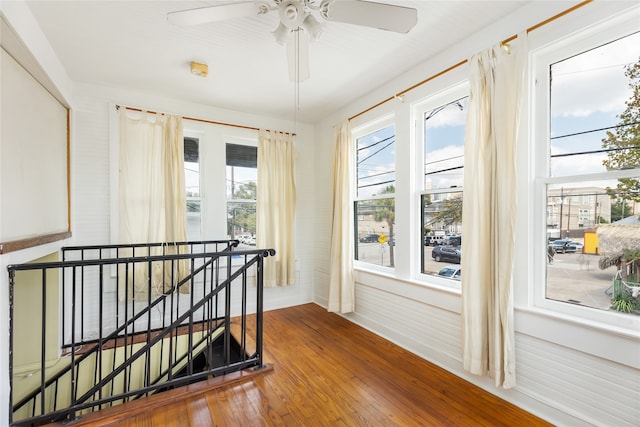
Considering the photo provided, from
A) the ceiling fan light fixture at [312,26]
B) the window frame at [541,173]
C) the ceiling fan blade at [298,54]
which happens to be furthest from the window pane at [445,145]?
the ceiling fan light fixture at [312,26]

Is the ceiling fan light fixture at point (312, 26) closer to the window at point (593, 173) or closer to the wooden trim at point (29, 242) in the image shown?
the window at point (593, 173)

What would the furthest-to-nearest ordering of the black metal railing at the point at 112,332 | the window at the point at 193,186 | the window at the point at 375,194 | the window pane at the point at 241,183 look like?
→ the window pane at the point at 241,183
the window at the point at 193,186
the window at the point at 375,194
the black metal railing at the point at 112,332

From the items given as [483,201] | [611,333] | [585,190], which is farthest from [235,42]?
[611,333]

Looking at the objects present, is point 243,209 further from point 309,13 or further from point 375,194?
point 309,13

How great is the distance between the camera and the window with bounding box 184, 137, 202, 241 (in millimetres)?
3623

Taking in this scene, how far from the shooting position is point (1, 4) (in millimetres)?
1569

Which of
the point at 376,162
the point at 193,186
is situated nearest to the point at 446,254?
the point at 376,162

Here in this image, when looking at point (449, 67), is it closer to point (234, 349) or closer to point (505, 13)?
point (505, 13)

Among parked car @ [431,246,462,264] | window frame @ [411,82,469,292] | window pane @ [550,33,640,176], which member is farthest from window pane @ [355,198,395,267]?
window pane @ [550,33,640,176]

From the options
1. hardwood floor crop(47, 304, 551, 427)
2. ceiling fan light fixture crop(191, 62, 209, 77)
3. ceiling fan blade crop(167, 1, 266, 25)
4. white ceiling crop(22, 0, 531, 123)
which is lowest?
hardwood floor crop(47, 304, 551, 427)

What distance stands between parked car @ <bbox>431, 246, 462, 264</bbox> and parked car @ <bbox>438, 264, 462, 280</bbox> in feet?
0.17

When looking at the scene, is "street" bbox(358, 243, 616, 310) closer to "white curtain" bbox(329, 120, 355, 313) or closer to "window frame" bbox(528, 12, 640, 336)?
"window frame" bbox(528, 12, 640, 336)

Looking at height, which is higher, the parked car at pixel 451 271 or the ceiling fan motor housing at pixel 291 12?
the ceiling fan motor housing at pixel 291 12

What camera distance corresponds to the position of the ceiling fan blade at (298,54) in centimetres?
Result: 190
